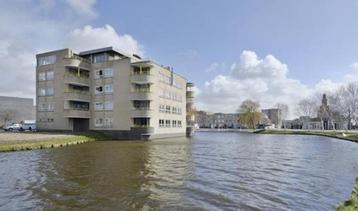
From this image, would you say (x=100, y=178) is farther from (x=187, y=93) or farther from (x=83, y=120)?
(x=187, y=93)

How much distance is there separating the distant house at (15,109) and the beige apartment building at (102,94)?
55.2 m

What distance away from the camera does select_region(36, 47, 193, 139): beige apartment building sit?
50250 millimetres

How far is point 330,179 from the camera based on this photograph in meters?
16.5

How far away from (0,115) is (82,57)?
62209mm

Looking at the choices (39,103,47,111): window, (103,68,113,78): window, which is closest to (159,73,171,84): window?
(103,68,113,78): window

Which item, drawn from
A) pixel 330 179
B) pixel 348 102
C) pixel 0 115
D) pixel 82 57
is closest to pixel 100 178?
pixel 330 179

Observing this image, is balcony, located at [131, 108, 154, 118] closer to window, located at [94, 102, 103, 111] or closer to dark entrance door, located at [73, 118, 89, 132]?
window, located at [94, 102, 103, 111]

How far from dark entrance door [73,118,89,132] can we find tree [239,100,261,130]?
239 ft

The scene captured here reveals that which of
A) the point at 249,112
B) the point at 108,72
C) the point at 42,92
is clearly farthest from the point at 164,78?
the point at 249,112

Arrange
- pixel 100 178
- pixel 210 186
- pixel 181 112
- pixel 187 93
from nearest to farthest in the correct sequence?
1. pixel 210 186
2. pixel 100 178
3. pixel 181 112
4. pixel 187 93

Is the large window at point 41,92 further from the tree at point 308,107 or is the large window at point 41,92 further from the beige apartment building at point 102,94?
the tree at point 308,107

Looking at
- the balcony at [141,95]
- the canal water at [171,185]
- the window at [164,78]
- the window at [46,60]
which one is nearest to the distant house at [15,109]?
the window at [46,60]

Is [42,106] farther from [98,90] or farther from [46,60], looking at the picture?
[98,90]

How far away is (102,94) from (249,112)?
2878 inches
